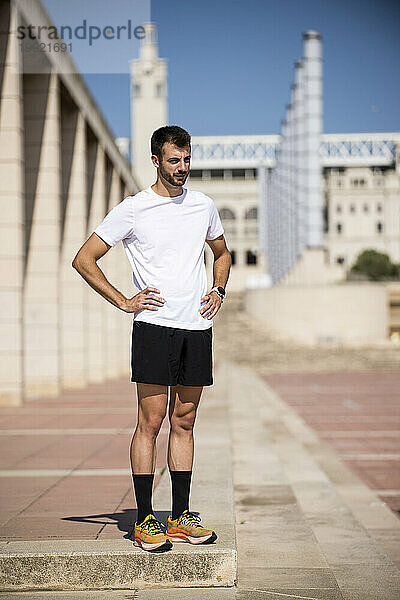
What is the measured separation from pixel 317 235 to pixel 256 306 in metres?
6.60

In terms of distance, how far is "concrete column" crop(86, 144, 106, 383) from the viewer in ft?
85.6

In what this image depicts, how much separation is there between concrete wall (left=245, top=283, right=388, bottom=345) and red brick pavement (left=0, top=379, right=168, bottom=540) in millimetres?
35444

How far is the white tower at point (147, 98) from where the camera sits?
251 ft

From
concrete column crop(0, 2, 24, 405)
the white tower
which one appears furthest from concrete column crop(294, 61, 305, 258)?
concrete column crop(0, 2, 24, 405)

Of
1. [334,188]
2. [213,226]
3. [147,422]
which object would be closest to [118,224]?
[213,226]

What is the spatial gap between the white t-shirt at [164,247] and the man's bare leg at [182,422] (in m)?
0.35

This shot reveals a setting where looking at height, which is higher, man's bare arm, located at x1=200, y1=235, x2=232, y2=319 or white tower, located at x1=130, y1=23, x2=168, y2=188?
white tower, located at x1=130, y1=23, x2=168, y2=188

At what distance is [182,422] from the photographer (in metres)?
4.30

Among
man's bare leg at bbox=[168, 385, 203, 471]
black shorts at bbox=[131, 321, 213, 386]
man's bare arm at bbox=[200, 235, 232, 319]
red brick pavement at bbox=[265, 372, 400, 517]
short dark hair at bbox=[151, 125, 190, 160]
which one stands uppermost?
short dark hair at bbox=[151, 125, 190, 160]

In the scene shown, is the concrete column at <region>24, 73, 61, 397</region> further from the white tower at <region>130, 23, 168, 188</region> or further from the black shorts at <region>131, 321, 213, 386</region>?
the white tower at <region>130, 23, 168, 188</region>

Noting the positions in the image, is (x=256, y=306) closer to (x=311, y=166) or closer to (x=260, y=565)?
(x=311, y=166)

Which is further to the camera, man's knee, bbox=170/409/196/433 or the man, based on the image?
man's knee, bbox=170/409/196/433

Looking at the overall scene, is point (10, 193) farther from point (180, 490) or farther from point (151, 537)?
point (151, 537)

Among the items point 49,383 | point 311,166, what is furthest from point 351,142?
point 49,383
